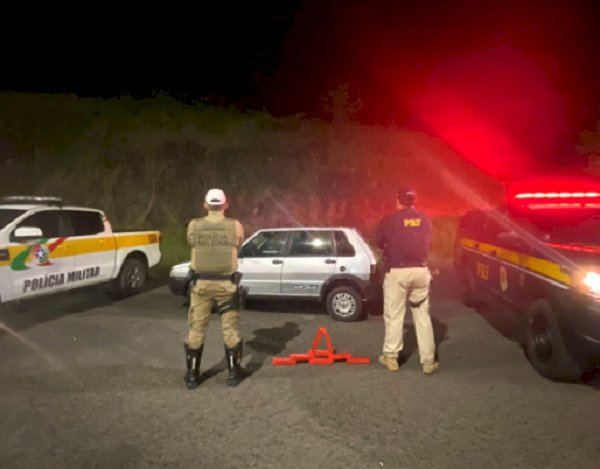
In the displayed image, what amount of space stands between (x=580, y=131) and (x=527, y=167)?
2668mm

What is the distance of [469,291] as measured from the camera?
8.85 m

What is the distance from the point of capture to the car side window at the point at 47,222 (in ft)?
26.3

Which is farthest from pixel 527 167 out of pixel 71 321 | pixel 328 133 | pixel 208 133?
pixel 71 321

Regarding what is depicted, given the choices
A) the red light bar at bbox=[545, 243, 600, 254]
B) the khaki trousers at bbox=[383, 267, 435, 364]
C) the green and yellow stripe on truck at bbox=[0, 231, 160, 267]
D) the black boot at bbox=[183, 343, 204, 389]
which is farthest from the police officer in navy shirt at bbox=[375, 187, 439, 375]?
the green and yellow stripe on truck at bbox=[0, 231, 160, 267]

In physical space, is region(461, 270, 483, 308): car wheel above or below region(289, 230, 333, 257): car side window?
below

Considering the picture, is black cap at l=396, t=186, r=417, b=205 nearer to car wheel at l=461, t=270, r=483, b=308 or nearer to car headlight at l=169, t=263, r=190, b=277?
car wheel at l=461, t=270, r=483, b=308

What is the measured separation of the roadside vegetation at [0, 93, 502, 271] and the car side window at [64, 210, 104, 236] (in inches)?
224

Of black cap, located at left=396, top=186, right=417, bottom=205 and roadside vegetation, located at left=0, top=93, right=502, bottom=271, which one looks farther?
roadside vegetation, located at left=0, top=93, right=502, bottom=271

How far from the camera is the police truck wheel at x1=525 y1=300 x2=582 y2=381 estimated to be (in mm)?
4957

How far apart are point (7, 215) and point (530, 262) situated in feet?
25.9

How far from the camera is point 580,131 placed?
21.1 m

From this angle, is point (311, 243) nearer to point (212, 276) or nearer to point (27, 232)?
point (212, 276)

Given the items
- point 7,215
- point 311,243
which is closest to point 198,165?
point 7,215

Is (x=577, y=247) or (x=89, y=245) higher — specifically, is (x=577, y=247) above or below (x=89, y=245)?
above
